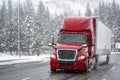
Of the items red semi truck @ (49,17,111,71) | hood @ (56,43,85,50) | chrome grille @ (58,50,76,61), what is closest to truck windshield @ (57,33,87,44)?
red semi truck @ (49,17,111,71)

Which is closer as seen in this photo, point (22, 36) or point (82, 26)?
point (82, 26)

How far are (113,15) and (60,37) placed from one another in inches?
4270

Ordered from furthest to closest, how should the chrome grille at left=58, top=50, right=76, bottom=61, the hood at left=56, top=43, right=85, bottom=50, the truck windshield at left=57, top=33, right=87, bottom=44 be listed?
the truck windshield at left=57, top=33, right=87, bottom=44 → the hood at left=56, top=43, right=85, bottom=50 → the chrome grille at left=58, top=50, right=76, bottom=61

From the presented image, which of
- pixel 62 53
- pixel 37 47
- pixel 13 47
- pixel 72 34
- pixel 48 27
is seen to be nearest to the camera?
pixel 62 53

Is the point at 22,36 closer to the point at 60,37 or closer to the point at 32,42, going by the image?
the point at 32,42

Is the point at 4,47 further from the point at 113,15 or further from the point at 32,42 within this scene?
the point at 113,15

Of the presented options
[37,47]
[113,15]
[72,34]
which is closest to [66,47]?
[72,34]

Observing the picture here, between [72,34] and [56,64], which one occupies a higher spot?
[72,34]

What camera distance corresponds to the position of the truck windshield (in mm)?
22562

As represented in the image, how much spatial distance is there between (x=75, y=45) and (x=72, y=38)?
1.15 metres

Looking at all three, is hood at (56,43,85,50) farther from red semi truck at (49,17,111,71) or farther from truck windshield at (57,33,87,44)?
truck windshield at (57,33,87,44)

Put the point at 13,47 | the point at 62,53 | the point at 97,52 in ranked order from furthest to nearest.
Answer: the point at 13,47 < the point at 97,52 < the point at 62,53

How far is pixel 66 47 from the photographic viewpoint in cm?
2109

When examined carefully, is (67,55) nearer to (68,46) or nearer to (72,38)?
(68,46)
